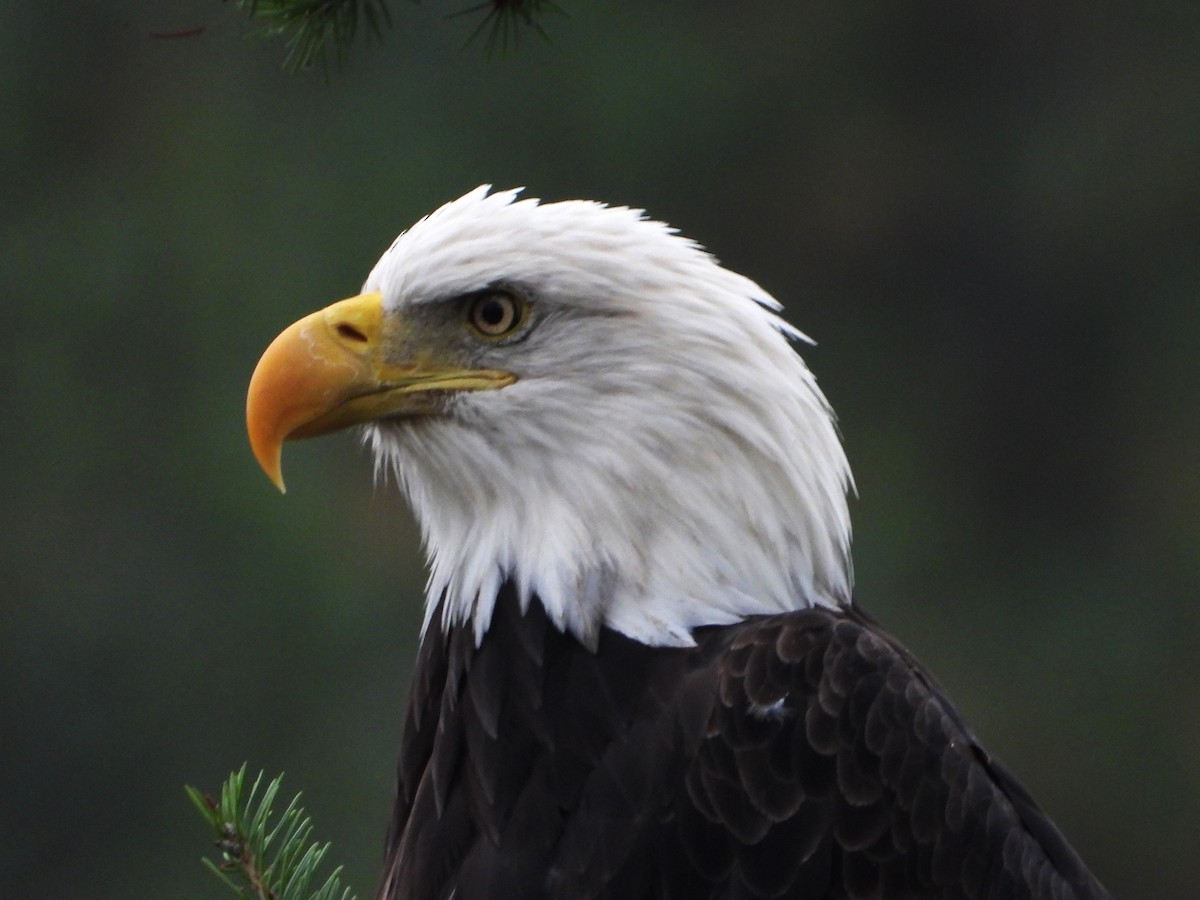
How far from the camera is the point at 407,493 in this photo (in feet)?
8.20

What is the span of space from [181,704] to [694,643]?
7.76 metres

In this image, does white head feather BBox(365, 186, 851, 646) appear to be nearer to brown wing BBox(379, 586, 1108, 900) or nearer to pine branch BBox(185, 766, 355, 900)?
brown wing BBox(379, 586, 1108, 900)

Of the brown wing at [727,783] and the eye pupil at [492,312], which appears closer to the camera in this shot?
the brown wing at [727,783]

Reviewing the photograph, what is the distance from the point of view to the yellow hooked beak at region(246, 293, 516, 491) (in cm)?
223

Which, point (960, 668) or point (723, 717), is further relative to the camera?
point (960, 668)

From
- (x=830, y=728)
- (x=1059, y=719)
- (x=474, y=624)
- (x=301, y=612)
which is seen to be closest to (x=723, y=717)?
(x=830, y=728)

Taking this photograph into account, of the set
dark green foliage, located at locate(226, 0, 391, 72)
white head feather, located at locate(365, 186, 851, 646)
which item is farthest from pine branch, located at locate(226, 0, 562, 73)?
white head feather, located at locate(365, 186, 851, 646)

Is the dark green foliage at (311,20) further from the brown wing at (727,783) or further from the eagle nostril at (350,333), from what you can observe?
the brown wing at (727,783)

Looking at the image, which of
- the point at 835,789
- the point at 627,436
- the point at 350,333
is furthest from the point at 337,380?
the point at 835,789

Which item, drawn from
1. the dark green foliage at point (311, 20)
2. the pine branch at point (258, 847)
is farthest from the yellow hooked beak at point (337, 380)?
the pine branch at point (258, 847)

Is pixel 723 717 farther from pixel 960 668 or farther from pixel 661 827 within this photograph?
pixel 960 668

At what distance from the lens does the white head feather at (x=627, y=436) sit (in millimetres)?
2262

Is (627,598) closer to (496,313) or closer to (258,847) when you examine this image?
(496,313)

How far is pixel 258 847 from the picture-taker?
194cm
